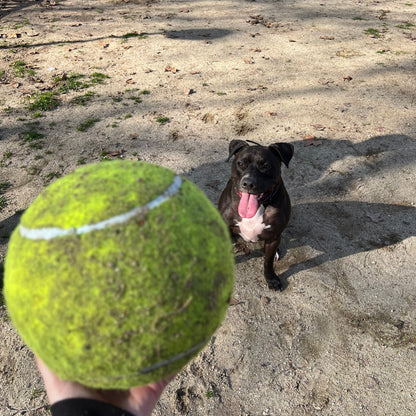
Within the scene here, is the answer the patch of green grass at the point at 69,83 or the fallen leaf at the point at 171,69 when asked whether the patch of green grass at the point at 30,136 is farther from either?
the fallen leaf at the point at 171,69

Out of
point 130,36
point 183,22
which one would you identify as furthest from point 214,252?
point 183,22

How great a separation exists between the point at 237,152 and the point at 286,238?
1.30 m

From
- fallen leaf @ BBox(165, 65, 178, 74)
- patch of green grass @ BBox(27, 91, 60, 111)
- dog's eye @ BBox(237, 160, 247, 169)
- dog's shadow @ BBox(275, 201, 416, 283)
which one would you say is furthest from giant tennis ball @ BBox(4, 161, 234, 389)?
fallen leaf @ BBox(165, 65, 178, 74)

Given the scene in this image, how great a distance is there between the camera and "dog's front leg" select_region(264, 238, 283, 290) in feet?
12.1

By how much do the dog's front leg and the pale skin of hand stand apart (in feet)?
6.67

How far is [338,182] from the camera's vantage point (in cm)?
510

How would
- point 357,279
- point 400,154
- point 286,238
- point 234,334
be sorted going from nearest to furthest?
point 234,334 → point 357,279 → point 286,238 → point 400,154

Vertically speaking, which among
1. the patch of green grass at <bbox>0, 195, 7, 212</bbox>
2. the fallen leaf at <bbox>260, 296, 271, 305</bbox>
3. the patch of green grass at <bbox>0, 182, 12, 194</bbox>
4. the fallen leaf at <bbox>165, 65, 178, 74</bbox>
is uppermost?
the fallen leaf at <bbox>165, 65, 178, 74</bbox>

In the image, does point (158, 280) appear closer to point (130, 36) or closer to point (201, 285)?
point (201, 285)

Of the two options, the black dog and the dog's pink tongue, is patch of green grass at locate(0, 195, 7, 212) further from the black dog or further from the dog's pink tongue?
the dog's pink tongue

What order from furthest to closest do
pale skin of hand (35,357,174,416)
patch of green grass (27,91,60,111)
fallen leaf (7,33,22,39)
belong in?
fallen leaf (7,33,22,39) → patch of green grass (27,91,60,111) → pale skin of hand (35,357,174,416)

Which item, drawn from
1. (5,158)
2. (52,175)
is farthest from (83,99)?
(52,175)

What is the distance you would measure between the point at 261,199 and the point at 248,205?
15 centimetres

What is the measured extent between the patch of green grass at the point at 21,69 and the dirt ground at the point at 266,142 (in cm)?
3
